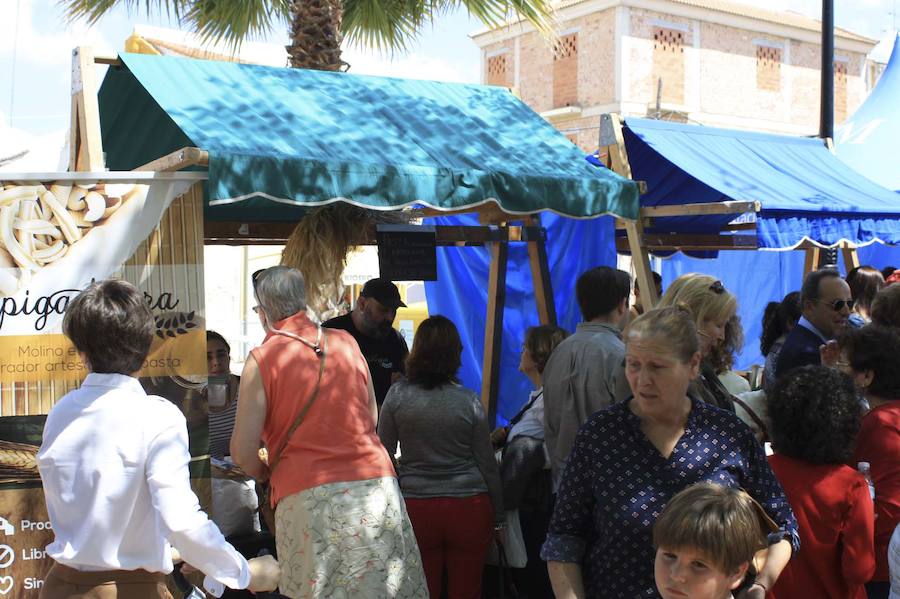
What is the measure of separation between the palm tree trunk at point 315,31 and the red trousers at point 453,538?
21.2 feet

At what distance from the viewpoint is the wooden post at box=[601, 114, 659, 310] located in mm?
5785

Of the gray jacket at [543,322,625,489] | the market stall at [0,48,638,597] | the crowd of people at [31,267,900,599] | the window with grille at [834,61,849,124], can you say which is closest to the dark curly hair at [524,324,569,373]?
the crowd of people at [31,267,900,599]

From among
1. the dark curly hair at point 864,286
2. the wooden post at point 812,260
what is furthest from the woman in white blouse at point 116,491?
the wooden post at point 812,260

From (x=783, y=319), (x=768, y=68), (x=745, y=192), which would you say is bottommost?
(x=783, y=319)

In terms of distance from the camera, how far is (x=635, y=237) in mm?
5762

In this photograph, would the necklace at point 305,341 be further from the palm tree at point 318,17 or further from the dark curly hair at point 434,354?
the palm tree at point 318,17

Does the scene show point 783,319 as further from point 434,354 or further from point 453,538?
point 453,538

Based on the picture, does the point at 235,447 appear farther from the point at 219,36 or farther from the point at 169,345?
the point at 219,36

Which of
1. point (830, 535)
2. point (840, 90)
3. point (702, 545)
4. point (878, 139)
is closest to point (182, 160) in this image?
point (702, 545)

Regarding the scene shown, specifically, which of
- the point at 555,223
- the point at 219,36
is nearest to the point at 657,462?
the point at 555,223

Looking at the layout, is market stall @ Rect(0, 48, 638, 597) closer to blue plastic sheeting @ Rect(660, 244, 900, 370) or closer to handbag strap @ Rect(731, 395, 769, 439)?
handbag strap @ Rect(731, 395, 769, 439)

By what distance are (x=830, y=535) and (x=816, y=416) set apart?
0.38m

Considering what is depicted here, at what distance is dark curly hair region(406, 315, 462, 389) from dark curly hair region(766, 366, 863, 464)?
1722 millimetres

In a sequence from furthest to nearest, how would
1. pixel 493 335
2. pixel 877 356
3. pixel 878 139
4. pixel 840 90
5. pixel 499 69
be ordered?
1. pixel 840 90
2. pixel 499 69
3. pixel 878 139
4. pixel 493 335
5. pixel 877 356
